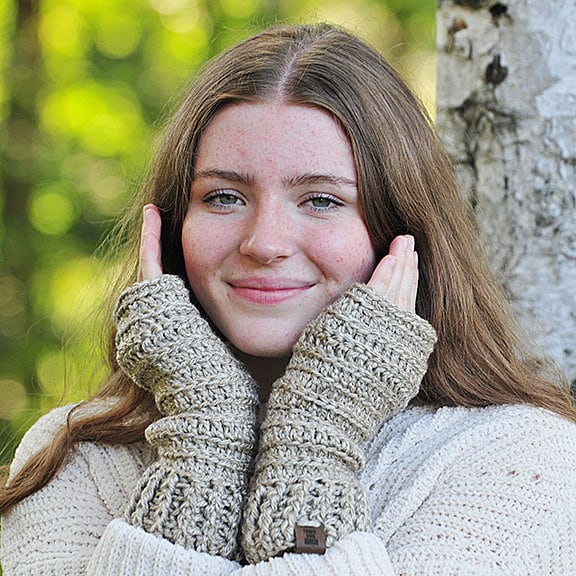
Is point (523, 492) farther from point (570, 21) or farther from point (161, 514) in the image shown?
point (570, 21)

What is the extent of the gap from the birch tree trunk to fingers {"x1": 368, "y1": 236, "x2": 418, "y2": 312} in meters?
0.54

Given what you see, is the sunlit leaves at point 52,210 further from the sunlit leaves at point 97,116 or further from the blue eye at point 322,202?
the blue eye at point 322,202

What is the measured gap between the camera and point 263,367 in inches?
87.8

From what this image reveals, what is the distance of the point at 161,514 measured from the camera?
1.81 m

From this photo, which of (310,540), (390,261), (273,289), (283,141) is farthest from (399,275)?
(310,540)

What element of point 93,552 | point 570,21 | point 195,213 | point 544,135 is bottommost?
point 93,552

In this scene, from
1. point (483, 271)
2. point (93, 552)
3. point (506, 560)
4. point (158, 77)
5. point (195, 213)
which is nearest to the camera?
point (506, 560)

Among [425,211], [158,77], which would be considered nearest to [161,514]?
[425,211]

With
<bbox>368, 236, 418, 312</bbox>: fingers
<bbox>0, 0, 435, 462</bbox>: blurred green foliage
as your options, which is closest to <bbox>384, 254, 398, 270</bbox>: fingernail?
<bbox>368, 236, 418, 312</bbox>: fingers

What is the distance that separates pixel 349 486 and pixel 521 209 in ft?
3.46

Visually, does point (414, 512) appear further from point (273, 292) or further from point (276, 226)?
point (276, 226)

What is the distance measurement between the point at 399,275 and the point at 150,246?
59 centimetres

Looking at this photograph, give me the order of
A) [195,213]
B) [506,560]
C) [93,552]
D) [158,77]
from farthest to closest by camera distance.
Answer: [158,77], [195,213], [93,552], [506,560]

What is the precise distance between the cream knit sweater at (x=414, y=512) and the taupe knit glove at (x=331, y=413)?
0.24 feet
